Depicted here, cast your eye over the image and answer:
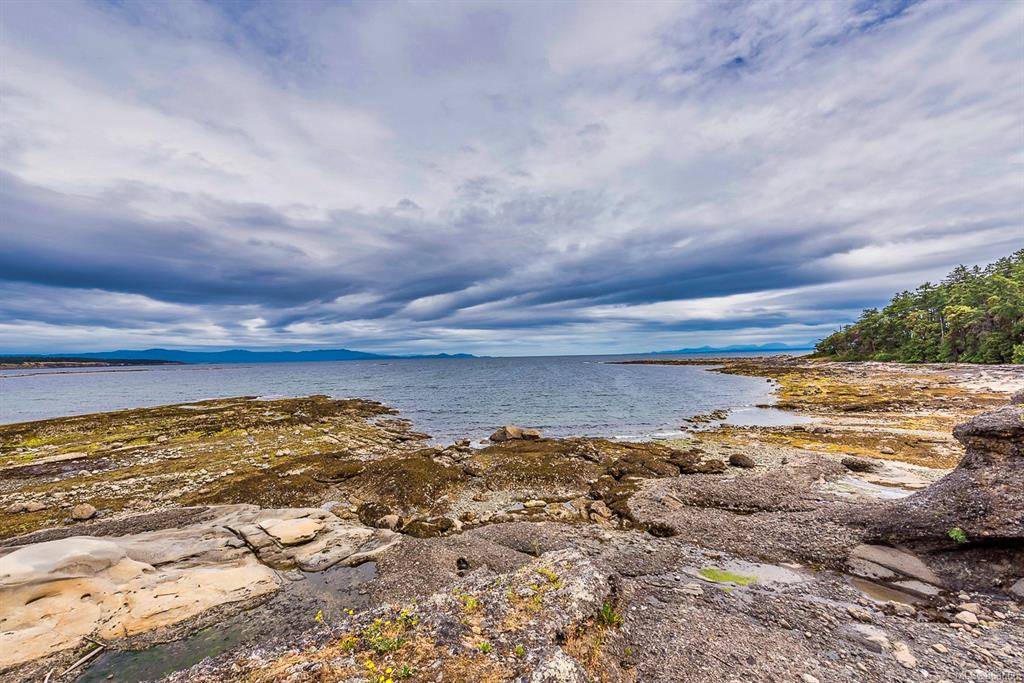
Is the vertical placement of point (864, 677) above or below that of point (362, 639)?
→ below

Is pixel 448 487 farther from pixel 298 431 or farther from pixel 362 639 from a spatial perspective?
pixel 298 431

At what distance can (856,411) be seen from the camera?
42312 mm

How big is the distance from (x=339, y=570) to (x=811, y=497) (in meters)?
21.5

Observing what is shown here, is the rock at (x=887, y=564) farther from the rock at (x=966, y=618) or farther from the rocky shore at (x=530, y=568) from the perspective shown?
the rock at (x=966, y=618)

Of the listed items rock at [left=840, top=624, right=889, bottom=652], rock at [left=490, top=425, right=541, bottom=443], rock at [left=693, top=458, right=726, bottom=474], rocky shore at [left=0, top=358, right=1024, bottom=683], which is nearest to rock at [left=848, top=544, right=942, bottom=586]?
rocky shore at [left=0, top=358, right=1024, bottom=683]

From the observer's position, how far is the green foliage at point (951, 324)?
80.0 meters

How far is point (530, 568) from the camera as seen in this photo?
12531mm

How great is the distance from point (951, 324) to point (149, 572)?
138901mm

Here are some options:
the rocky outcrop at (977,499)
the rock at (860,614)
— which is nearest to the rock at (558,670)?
the rock at (860,614)

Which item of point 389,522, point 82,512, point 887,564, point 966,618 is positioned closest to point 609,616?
point 966,618

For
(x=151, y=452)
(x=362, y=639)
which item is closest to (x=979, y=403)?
(x=362, y=639)

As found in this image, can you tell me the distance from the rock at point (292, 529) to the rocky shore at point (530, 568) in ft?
0.38

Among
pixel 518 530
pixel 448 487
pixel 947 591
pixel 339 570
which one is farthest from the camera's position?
pixel 448 487

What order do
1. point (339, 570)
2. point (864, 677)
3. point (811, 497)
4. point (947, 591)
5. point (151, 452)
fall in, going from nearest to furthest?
point (864, 677) → point (947, 591) → point (339, 570) → point (811, 497) → point (151, 452)
